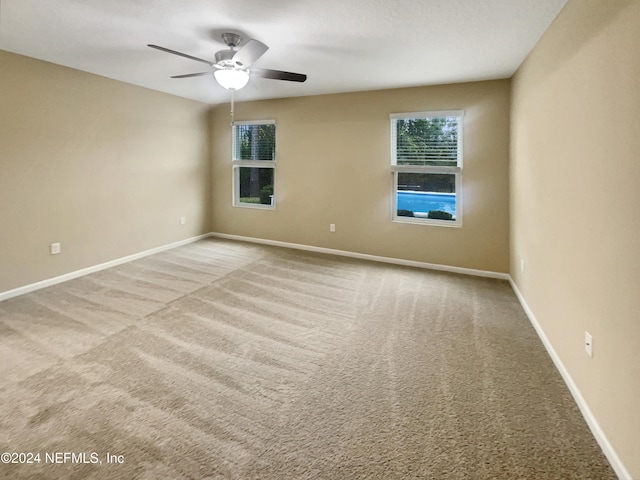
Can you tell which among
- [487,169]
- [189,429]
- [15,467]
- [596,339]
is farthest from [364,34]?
[15,467]

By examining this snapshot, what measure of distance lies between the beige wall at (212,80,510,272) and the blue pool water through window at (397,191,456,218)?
0.19 meters

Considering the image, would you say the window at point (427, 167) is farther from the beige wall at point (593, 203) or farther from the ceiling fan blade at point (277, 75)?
the ceiling fan blade at point (277, 75)

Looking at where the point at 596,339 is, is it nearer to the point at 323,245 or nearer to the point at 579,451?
the point at 579,451

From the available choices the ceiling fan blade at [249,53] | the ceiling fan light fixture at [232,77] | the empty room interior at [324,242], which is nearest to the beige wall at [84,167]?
the empty room interior at [324,242]

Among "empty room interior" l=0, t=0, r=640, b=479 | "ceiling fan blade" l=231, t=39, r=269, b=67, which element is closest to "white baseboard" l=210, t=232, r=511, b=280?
"empty room interior" l=0, t=0, r=640, b=479

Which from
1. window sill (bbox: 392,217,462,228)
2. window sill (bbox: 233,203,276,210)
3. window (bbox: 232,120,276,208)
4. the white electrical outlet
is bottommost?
Answer: the white electrical outlet

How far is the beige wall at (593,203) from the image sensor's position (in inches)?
55.4

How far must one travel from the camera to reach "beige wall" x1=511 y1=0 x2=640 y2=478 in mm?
1408

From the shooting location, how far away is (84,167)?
4094 mm

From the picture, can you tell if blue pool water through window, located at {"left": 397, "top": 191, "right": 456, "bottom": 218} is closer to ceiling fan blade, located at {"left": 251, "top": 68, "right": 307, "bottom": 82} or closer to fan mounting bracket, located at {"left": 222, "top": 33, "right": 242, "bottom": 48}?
ceiling fan blade, located at {"left": 251, "top": 68, "right": 307, "bottom": 82}

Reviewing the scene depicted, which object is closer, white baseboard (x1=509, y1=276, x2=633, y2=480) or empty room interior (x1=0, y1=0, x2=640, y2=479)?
white baseboard (x1=509, y1=276, x2=633, y2=480)

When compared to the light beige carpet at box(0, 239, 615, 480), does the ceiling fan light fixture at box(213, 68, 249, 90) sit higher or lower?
higher

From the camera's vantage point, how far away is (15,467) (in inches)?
58.5

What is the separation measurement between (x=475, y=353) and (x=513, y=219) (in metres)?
2.05
